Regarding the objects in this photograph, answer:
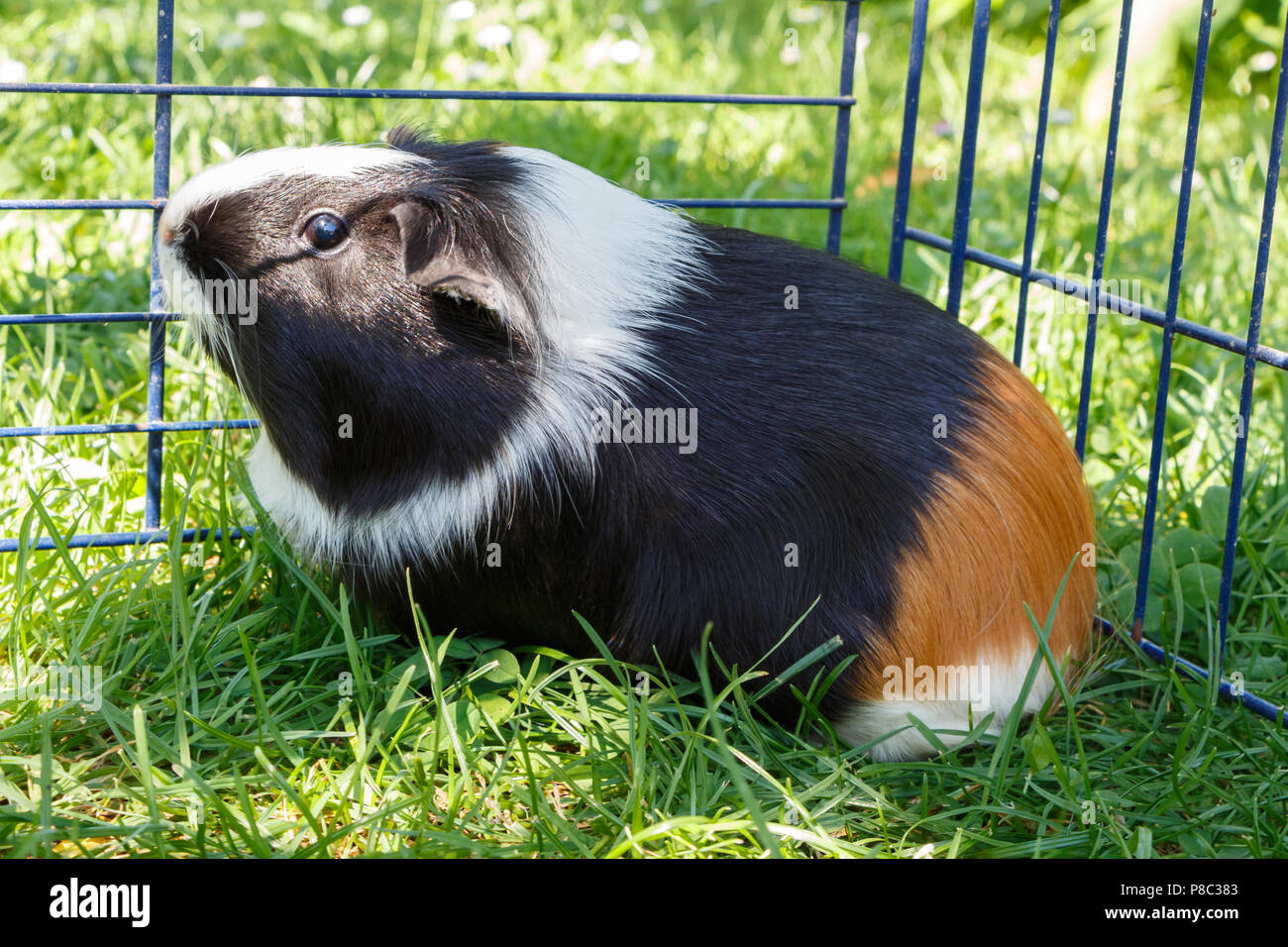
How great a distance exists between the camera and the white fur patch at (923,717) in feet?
7.29

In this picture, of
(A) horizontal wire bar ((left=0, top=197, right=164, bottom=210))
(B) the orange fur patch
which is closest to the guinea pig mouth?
(A) horizontal wire bar ((left=0, top=197, right=164, bottom=210))

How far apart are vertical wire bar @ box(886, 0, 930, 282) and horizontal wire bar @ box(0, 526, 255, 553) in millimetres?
1604

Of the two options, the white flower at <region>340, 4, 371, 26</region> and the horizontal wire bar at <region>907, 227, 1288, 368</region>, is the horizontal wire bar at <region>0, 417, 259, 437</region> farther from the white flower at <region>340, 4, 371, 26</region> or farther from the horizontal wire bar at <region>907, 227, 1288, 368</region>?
the white flower at <region>340, 4, 371, 26</region>

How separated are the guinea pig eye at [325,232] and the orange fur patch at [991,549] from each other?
Result: 1.11 m

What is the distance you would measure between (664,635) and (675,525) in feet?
0.67

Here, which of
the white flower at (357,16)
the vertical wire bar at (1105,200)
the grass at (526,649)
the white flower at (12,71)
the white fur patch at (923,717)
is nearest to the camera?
the grass at (526,649)

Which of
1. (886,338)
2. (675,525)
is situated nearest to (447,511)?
(675,525)

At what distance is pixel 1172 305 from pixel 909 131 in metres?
0.81

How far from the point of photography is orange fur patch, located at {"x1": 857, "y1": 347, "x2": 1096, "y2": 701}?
7.14 ft

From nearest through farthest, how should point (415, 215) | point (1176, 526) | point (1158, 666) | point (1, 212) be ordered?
1. point (415, 215)
2. point (1158, 666)
3. point (1176, 526)
4. point (1, 212)

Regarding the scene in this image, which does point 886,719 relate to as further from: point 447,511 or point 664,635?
point 447,511

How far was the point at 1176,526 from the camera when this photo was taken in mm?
2980

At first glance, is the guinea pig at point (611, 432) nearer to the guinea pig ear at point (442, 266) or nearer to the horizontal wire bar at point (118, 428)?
the guinea pig ear at point (442, 266)

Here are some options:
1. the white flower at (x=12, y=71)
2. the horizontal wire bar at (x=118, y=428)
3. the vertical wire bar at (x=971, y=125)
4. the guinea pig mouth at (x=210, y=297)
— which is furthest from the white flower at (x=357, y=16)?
the guinea pig mouth at (x=210, y=297)
